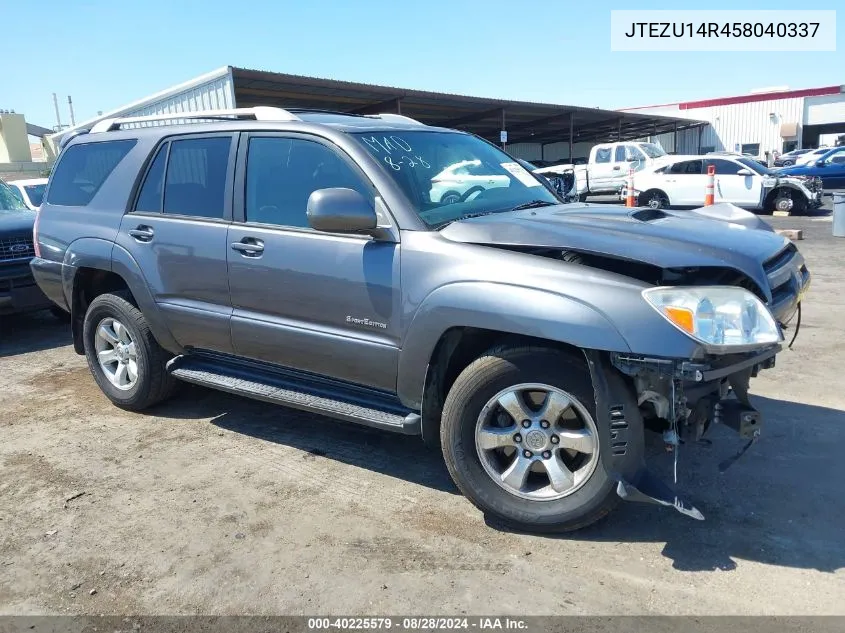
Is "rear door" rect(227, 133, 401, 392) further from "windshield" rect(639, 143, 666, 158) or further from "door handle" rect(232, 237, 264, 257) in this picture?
"windshield" rect(639, 143, 666, 158)

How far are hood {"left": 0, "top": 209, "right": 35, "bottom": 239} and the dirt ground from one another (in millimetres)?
3430

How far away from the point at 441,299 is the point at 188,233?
1.90 meters

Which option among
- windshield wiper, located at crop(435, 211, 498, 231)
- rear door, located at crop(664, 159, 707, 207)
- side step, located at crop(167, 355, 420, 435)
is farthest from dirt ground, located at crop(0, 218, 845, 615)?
rear door, located at crop(664, 159, 707, 207)

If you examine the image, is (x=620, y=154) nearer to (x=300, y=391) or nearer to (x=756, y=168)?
(x=756, y=168)

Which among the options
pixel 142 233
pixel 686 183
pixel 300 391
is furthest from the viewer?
pixel 686 183

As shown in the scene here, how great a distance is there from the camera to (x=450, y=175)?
385 cm

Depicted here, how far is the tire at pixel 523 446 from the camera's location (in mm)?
2898

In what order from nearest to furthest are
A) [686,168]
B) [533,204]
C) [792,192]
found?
[533,204]
[792,192]
[686,168]

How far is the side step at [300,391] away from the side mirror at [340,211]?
0.92 m

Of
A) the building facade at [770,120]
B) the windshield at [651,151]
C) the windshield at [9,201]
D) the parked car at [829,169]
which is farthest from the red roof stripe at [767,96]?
the windshield at [9,201]

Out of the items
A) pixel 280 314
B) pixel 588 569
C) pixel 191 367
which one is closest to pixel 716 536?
pixel 588 569

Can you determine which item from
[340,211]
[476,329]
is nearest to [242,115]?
[340,211]

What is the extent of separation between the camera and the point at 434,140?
407 cm

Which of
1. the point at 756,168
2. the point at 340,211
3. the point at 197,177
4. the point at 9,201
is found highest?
the point at 197,177
